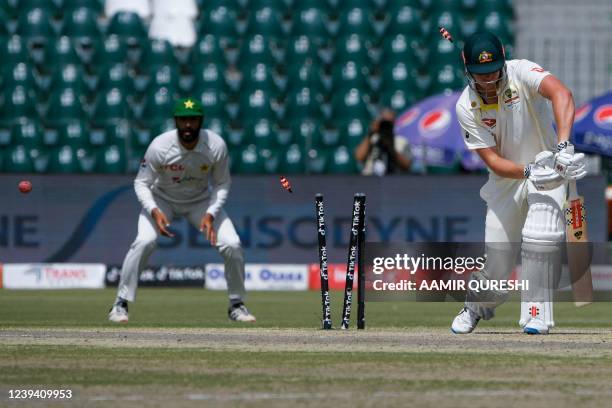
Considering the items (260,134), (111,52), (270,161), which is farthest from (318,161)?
(111,52)

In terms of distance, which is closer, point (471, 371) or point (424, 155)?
point (471, 371)

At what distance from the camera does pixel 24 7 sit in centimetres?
2072

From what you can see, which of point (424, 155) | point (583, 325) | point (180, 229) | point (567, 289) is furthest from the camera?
point (424, 155)

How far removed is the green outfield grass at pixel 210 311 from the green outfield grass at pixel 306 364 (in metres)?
0.08

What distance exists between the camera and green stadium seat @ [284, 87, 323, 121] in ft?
65.1

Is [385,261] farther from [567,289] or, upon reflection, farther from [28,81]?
[28,81]

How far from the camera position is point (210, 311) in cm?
1213

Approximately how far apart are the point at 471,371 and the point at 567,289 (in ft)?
8.24

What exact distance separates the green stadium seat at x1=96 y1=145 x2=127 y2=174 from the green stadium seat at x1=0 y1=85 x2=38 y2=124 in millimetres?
1432

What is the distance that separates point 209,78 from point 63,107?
84.6 inches

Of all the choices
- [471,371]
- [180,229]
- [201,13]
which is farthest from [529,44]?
[471,371]

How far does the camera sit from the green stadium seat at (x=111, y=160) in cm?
1856

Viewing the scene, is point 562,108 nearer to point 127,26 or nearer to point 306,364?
point 306,364

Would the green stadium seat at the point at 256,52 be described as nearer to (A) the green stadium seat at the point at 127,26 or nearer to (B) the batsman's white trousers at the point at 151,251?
(A) the green stadium seat at the point at 127,26
